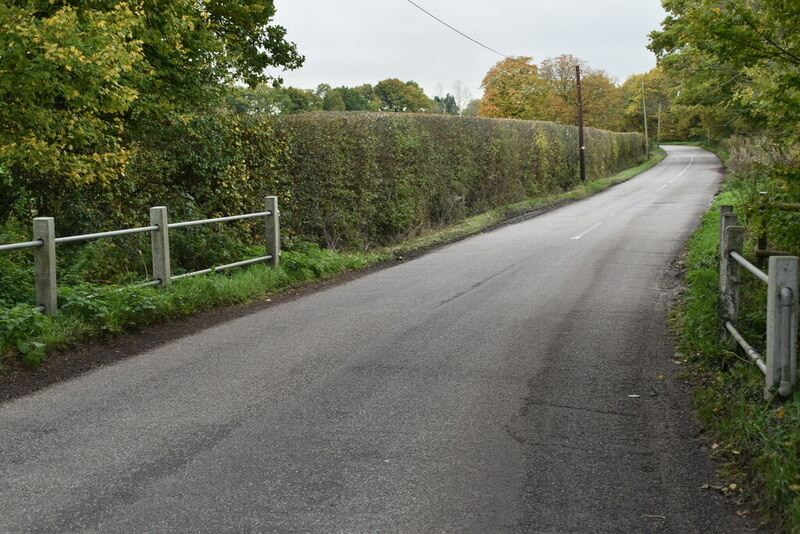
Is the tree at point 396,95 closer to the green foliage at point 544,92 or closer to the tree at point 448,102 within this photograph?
the tree at point 448,102

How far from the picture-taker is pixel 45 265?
795cm

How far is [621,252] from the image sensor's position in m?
15.3

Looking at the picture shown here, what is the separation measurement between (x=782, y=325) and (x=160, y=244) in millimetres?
7495

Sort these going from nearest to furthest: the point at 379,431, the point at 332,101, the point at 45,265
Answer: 1. the point at 379,431
2. the point at 45,265
3. the point at 332,101

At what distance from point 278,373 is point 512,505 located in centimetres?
321

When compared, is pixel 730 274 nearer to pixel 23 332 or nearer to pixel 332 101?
pixel 23 332

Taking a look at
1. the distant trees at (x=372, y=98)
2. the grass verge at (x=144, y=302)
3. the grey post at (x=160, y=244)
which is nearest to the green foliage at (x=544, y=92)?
the distant trees at (x=372, y=98)

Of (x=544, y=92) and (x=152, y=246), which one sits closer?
(x=152, y=246)

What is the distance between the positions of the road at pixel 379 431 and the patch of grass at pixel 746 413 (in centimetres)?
20

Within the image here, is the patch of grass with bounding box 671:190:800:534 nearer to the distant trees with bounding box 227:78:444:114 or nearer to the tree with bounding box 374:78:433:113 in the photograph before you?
the distant trees with bounding box 227:78:444:114

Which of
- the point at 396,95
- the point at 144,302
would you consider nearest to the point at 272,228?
the point at 144,302

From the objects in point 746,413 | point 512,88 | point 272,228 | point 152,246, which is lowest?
point 746,413

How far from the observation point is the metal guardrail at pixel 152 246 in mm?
7926

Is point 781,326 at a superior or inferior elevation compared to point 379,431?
superior
